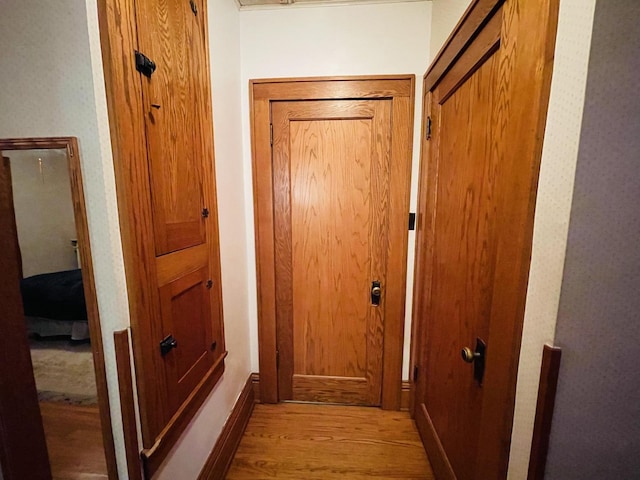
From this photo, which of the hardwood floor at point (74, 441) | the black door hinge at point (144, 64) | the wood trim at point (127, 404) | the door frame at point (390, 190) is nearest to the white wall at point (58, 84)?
the black door hinge at point (144, 64)

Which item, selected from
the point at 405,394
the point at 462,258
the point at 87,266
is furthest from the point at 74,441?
the point at 405,394

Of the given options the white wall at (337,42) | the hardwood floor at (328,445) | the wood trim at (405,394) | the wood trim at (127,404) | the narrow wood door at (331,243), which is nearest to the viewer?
the wood trim at (127,404)

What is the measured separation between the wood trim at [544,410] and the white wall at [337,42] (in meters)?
1.14

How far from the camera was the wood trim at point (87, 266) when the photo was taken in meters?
0.64

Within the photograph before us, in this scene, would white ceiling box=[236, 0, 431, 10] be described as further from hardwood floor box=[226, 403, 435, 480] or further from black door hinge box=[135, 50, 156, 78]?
hardwood floor box=[226, 403, 435, 480]

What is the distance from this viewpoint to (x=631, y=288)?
553 millimetres

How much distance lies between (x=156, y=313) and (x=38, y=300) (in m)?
0.29

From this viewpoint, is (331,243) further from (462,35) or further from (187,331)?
(462,35)

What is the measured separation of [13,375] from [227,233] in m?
0.90

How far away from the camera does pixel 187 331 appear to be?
3.39 feet

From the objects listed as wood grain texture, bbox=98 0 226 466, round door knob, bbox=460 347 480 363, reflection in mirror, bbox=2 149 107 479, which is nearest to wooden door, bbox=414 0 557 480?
round door knob, bbox=460 347 480 363

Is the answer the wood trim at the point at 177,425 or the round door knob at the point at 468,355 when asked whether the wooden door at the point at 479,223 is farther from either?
the wood trim at the point at 177,425

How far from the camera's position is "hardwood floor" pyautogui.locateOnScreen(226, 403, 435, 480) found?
1.35m

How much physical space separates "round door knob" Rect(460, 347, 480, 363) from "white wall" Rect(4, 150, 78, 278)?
135cm
